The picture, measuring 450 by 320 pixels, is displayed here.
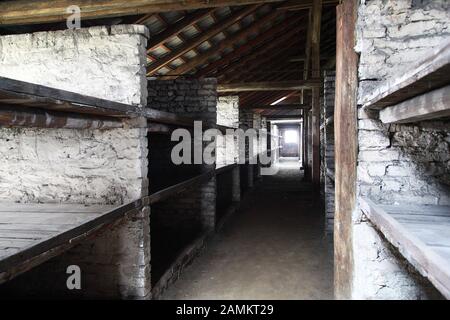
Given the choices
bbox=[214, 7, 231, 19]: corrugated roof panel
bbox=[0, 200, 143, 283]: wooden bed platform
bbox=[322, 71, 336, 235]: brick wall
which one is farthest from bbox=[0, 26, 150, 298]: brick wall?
bbox=[322, 71, 336, 235]: brick wall

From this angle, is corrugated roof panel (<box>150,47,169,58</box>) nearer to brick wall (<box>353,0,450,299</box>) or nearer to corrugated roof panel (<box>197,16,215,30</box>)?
corrugated roof panel (<box>197,16,215,30</box>)

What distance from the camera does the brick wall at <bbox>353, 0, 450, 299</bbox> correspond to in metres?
2.24

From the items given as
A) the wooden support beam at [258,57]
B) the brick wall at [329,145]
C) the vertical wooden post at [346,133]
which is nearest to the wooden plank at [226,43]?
the wooden support beam at [258,57]

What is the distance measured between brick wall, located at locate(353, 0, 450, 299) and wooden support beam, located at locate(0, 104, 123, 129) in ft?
7.50

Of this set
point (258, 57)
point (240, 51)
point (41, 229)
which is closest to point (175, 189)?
point (41, 229)

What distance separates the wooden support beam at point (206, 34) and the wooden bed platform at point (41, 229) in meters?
3.78

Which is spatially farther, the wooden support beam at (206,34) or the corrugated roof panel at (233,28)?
the corrugated roof panel at (233,28)

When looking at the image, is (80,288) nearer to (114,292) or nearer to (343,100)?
(114,292)

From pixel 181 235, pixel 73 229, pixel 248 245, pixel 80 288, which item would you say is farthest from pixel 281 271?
pixel 73 229

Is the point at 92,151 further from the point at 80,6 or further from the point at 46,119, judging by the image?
the point at 80,6

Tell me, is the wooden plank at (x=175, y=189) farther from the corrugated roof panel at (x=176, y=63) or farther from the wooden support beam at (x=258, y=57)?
the wooden support beam at (x=258, y=57)

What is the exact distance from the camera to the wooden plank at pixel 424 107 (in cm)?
128
